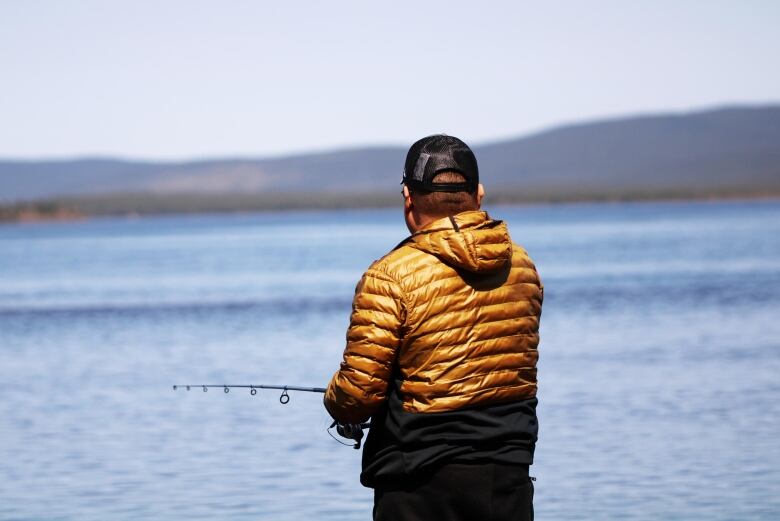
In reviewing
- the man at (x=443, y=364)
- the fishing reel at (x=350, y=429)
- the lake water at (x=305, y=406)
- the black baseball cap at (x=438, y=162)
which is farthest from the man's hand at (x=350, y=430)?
the lake water at (x=305, y=406)

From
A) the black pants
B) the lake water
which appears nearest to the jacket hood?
the black pants

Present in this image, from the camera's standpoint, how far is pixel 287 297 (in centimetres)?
3356

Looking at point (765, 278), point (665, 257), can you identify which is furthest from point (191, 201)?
point (765, 278)

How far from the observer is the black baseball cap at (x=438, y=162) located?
156 inches

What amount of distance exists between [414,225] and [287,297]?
29.6m

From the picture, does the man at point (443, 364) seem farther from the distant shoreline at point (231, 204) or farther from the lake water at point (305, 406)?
the distant shoreline at point (231, 204)

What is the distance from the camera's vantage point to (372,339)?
3.81 metres

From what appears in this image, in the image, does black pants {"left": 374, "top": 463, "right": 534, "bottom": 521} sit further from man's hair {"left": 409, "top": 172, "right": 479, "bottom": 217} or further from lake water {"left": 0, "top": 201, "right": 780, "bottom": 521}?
lake water {"left": 0, "top": 201, "right": 780, "bottom": 521}

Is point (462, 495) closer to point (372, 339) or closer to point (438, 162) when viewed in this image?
point (372, 339)

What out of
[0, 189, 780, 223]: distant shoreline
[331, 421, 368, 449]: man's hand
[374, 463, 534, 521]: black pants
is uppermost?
[331, 421, 368, 449]: man's hand

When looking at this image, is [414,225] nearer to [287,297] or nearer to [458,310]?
[458,310]

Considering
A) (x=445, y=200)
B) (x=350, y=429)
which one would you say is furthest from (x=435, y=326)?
(x=350, y=429)

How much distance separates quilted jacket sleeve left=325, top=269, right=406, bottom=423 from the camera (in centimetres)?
381

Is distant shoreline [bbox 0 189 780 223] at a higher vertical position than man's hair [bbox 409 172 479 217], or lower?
lower
